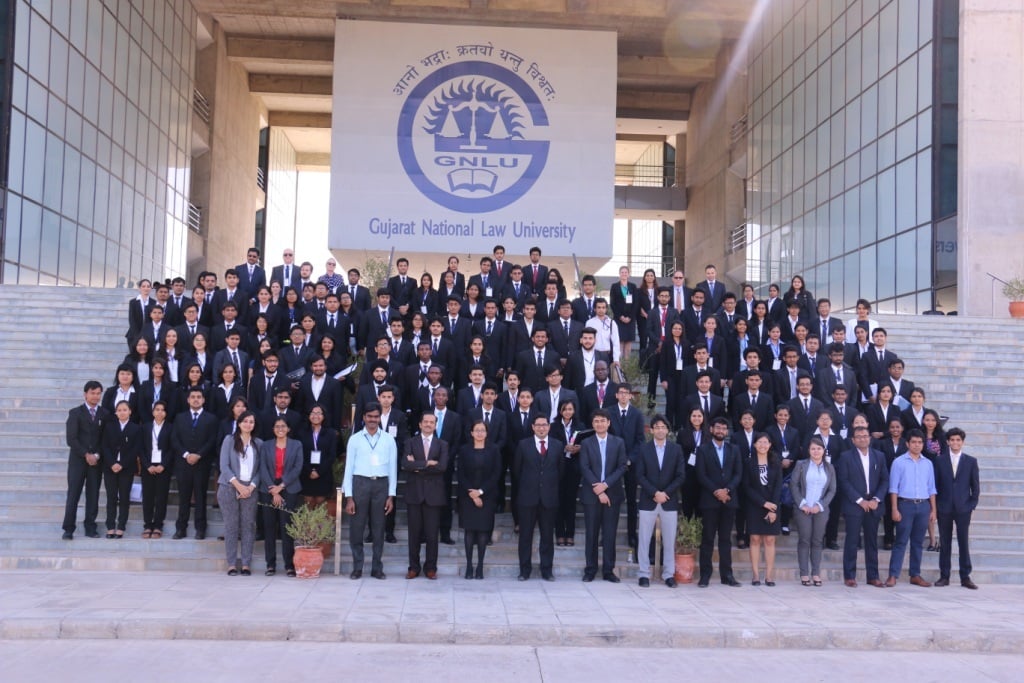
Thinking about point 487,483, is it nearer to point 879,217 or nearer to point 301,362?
point 301,362

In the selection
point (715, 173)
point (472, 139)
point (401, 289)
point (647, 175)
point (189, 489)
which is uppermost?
point (647, 175)

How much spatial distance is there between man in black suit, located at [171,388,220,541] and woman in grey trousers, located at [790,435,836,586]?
593 centimetres

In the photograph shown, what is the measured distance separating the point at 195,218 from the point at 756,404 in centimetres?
2535

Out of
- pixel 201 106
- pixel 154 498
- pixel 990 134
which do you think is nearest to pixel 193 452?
pixel 154 498

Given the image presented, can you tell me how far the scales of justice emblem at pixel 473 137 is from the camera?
27.2 meters

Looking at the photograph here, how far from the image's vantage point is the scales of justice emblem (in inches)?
1071

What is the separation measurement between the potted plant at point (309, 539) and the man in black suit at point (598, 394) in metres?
3.09

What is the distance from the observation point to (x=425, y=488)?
410 inches

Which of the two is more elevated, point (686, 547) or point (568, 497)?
point (568, 497)

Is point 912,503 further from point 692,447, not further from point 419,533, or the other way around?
point 419,533

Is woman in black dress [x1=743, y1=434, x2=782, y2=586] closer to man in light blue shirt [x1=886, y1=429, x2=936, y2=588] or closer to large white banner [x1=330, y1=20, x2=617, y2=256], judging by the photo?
man in light blue shirt [x1=886, y1=429, x2=936, y2=588]

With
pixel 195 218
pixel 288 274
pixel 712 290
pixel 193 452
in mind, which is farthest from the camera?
pixel 195 218

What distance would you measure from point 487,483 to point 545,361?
2.19m

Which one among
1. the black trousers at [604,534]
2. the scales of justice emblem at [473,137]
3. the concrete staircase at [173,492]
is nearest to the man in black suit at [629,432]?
the concrete staircase at [173,492]
